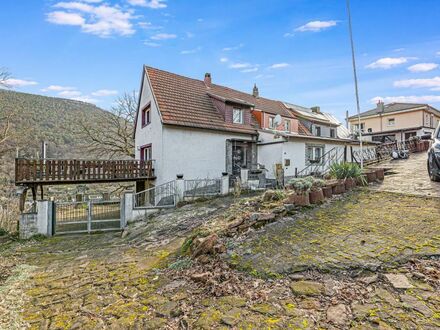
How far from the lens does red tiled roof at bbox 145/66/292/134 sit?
16453mm

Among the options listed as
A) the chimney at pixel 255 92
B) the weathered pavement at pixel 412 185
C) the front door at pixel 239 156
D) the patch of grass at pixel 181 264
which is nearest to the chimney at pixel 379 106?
the chimney at pixel 255 92

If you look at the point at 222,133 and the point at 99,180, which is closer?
the point at 99,180

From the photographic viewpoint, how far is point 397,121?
35.6 m

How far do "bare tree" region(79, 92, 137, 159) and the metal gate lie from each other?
36.9 feet

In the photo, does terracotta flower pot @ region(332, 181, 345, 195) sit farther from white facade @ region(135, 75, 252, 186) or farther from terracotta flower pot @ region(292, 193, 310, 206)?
white facade @ region(135, 75, 252, 186)

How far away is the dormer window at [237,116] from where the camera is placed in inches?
773

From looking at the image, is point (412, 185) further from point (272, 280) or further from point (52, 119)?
point (52, 119)

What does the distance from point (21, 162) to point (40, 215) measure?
9.92 ft

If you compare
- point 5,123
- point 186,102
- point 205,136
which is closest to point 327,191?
point 205,136

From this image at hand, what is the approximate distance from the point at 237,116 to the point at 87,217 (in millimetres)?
12498

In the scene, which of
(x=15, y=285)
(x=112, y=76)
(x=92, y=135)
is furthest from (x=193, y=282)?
(x=92, y=135)

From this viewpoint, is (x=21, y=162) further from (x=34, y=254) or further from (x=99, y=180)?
(x=34, y=254)

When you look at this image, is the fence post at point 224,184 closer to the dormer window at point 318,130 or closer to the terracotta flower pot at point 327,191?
the terracotta flower pot at point 327,191

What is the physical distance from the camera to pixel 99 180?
1486 centimetres
